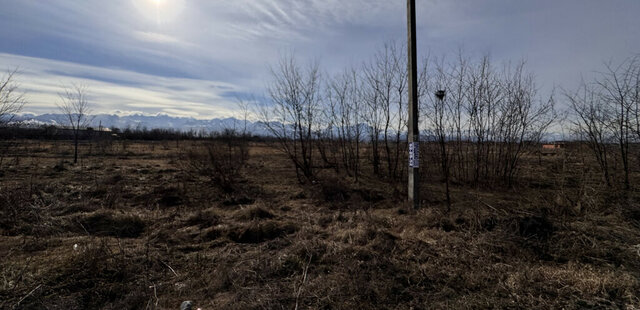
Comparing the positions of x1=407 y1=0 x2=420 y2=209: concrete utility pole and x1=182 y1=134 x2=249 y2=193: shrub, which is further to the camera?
x1=182 y1=134 x2=249 y2=193: shrub

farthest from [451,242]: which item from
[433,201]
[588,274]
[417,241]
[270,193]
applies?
[270,193]

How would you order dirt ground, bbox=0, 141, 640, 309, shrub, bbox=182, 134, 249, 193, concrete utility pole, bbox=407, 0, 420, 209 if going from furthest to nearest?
shrub, bbox=182, 134, 249, 193 → concrete utility pole, bbox=407, 0, 420, 209 → dirt ground, bbox=0, 141, 640, 309

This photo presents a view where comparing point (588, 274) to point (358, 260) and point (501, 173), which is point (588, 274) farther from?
point (501, 173)

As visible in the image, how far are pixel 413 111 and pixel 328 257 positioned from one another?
322cm

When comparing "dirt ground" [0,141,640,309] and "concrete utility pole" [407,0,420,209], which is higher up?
"concrete utility pole" [407,0,420,209]

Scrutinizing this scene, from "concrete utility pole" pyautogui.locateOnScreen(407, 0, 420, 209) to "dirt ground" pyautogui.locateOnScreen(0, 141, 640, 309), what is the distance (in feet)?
2.05

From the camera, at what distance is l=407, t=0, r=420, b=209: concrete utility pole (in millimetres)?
5168

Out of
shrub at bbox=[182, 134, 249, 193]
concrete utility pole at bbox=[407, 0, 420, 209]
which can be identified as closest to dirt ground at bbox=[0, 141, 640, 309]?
concrete utility pole at bbox=[407, 0, 420, 209]

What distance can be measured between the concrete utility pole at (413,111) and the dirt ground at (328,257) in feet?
2.05

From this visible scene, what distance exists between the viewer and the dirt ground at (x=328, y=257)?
2549mm

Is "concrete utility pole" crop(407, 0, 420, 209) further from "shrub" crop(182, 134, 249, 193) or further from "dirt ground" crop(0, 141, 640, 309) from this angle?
"shrub" crop(182, 134, 249, 193)

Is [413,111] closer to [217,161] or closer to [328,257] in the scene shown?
[328,257]

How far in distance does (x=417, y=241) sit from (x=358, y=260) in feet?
3.63

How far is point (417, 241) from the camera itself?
12.6 ft
